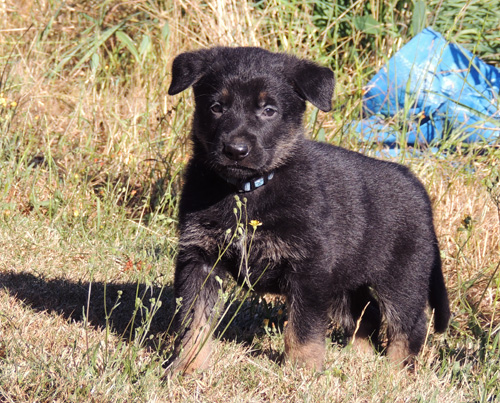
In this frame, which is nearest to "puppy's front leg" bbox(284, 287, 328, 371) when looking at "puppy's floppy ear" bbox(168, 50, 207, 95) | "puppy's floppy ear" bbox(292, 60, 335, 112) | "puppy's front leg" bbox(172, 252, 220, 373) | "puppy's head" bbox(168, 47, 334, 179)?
"puppy's front leg" bbox(172, 252, 220, 373)

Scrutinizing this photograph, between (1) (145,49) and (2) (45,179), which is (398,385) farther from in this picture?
(1) (145,49)

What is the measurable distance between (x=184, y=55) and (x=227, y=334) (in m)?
1.49

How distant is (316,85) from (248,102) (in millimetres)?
341

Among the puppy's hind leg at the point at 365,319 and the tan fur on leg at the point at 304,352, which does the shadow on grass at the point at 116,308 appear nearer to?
the tan fur on leg at the point at 304,352

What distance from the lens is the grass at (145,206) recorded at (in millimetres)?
3164

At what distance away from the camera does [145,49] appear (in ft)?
21.7

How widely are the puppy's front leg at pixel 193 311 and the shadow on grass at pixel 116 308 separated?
30 cm

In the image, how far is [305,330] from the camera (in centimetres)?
338

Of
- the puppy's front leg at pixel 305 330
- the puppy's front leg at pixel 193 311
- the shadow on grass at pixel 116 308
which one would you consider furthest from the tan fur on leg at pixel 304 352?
the puppy's front leg at pixel 193 311

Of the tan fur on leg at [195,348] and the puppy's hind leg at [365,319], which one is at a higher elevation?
the tan fur on leg at [195,348]

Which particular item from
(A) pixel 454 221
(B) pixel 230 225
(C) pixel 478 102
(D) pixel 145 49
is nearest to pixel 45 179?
(D) pixel 145 49

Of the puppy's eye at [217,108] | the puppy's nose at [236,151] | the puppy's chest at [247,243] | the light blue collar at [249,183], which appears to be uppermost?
the puppy's eye at [217,108]

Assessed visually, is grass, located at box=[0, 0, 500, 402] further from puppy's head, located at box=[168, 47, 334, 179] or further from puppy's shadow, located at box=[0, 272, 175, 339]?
puppy's head, located at box=[168, 47, 334, 179]

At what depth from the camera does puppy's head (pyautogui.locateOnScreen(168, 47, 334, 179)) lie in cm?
342
